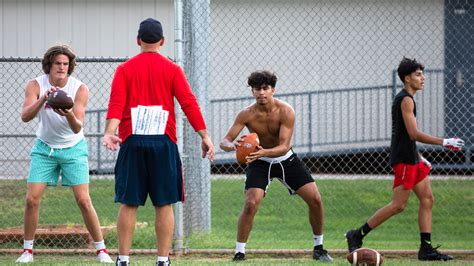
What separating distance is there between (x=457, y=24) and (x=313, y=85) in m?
2.40

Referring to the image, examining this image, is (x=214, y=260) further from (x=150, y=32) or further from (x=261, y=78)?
(x=150, y=32)

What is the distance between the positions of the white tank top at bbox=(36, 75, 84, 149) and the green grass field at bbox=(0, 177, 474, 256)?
215 centimetres

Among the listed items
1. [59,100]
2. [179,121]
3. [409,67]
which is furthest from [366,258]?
[179,121]

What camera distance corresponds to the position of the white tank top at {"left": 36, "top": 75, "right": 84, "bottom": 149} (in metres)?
9.05

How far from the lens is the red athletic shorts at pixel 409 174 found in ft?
32.4

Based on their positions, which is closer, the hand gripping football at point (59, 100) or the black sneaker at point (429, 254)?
the hand gripping football at point (59, 100)

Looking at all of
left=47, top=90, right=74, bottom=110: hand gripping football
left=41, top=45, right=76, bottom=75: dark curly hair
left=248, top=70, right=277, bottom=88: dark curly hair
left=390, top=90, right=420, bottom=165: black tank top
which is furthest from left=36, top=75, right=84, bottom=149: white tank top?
left=390, top=90, right=420, bottom=165: black tank top

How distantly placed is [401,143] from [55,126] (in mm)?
3222

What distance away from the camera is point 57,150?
911 centimetres

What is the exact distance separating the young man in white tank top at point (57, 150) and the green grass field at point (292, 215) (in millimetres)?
1890

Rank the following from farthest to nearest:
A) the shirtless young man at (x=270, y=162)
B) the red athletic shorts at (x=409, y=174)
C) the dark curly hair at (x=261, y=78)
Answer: the red athletic shorts at (x=409, y=174) → the shirtless young man at (x=270, y=162) → the dark curly hair at (x=261, y=78)

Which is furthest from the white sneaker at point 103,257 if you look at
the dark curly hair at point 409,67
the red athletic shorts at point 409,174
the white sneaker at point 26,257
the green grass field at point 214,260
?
the dark curly hair at point 409,67

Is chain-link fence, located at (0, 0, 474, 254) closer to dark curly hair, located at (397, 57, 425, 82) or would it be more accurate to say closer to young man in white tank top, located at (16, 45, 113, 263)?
dark curly hair, located at (397, 57, 425, 82)

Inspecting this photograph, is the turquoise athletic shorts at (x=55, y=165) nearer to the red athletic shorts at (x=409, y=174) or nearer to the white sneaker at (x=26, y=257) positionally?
the white sneaker at (x=26, y=257)
